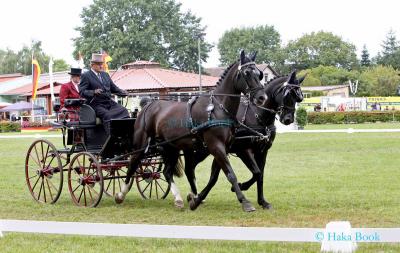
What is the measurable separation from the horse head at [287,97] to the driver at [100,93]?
2539 millimetres

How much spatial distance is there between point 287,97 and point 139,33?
5996cm

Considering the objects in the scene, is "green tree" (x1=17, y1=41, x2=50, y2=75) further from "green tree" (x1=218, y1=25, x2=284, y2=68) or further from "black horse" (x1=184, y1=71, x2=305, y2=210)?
"black horse" (x1=184, y1=71, x2=305, y2=210)

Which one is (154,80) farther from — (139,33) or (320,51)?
(320,51)

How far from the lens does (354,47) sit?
104 meters

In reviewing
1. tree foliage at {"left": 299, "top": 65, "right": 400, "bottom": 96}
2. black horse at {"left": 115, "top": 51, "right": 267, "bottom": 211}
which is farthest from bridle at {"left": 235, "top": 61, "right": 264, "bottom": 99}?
tree foliage at {"left": 299, "top": 65, "right": 400, "bottom": 96}

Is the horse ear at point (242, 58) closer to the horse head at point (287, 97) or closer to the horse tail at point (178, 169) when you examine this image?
the horse head at point (287, 97)

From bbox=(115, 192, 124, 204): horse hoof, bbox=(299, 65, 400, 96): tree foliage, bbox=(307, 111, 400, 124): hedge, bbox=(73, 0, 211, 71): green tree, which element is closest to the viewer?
bbox=(115, 192, 124, 204): horse hoof

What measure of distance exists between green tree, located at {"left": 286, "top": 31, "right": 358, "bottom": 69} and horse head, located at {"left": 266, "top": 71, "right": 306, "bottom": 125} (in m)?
92.9

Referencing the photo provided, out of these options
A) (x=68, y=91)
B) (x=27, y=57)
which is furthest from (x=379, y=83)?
(x=68, y=91)

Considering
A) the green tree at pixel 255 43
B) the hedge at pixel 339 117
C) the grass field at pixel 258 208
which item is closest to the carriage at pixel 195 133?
the grass field at pixel 258 208

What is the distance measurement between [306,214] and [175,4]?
66.4 m

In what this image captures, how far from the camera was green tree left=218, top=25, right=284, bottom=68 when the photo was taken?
97.4 meters

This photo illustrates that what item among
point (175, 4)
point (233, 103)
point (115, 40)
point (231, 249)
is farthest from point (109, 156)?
point (175, 4)

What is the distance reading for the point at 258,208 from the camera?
9164 mm
